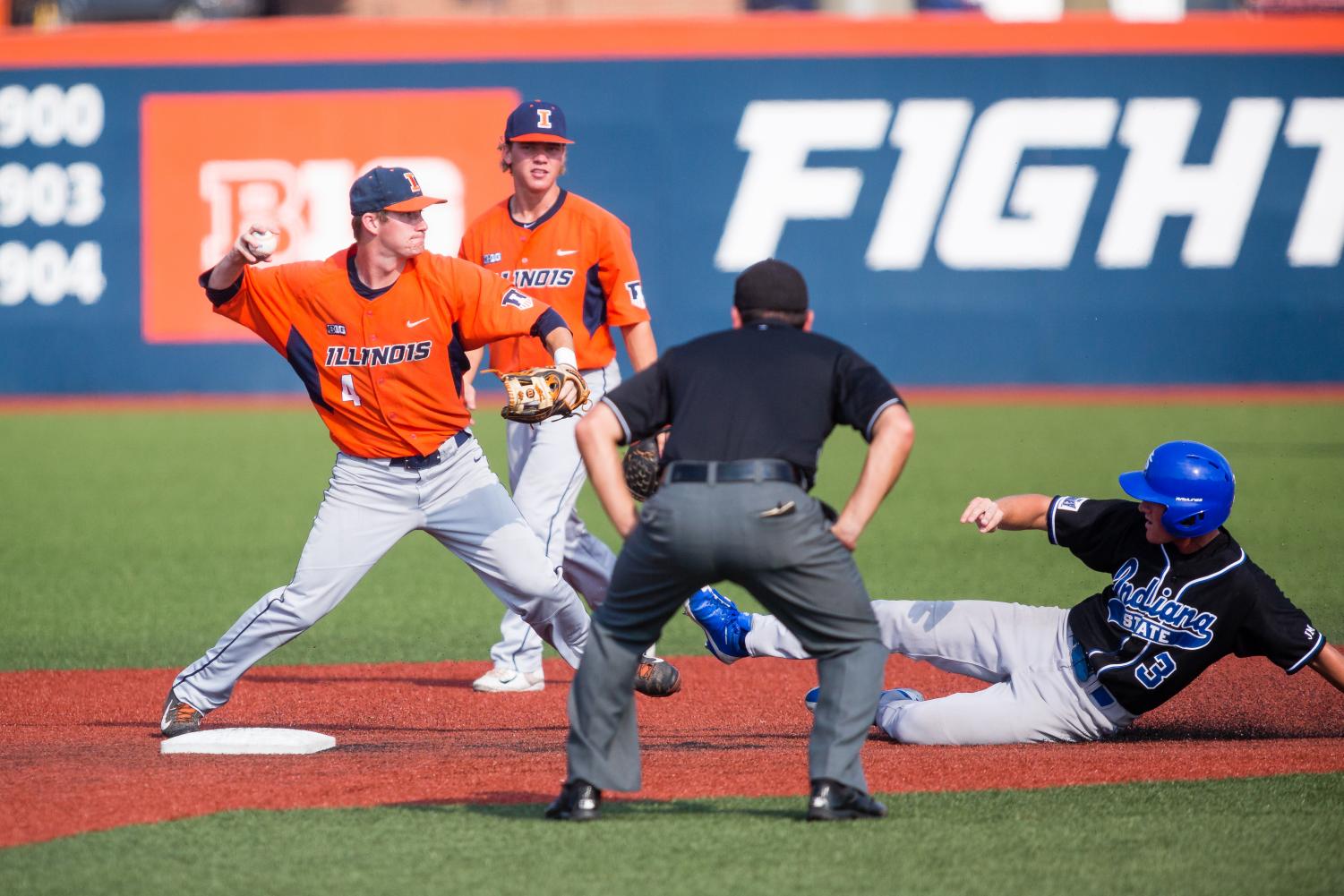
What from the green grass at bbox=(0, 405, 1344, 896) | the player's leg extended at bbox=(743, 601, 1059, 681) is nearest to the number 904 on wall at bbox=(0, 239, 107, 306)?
the green grass at bbox=(0, 405, 1344, 896)

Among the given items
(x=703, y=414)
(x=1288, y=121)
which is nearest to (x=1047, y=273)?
(x=1288, y=121)

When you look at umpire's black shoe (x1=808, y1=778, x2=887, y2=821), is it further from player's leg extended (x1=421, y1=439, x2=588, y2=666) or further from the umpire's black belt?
player's leg extended (x1=421, y1=439, x2=588, y2=666)

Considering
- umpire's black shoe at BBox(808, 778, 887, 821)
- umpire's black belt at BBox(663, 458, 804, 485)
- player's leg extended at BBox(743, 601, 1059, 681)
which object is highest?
umpire's black belt at BBox(663, 458, 804, 485)

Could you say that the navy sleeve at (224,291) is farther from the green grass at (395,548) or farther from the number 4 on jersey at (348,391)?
the green grass at (395,548)

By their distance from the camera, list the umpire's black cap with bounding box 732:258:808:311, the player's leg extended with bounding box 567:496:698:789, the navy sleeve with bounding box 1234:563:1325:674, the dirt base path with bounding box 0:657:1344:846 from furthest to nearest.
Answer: the navy sleeve with bounding box 1234:563:1325:674
the dirt base path with bounding box 0:657:1344:846
the umpire's black cap with bounding box 732:258:808:311
the player's leg extended with bounding box 567:496:698:789

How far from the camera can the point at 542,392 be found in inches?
241

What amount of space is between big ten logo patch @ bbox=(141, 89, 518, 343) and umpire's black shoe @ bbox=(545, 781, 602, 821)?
14.7 m

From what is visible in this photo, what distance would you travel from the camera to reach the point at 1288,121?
19.5 m

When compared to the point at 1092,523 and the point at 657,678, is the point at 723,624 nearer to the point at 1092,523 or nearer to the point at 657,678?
the point at 657,678

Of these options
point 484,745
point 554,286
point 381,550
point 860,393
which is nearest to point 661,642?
point 554,286

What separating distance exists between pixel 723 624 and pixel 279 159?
47.2 ft

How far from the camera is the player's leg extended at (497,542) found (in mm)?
6445

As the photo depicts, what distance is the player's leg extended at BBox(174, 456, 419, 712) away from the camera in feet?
20.9

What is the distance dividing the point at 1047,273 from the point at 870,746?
1407 centimetres
